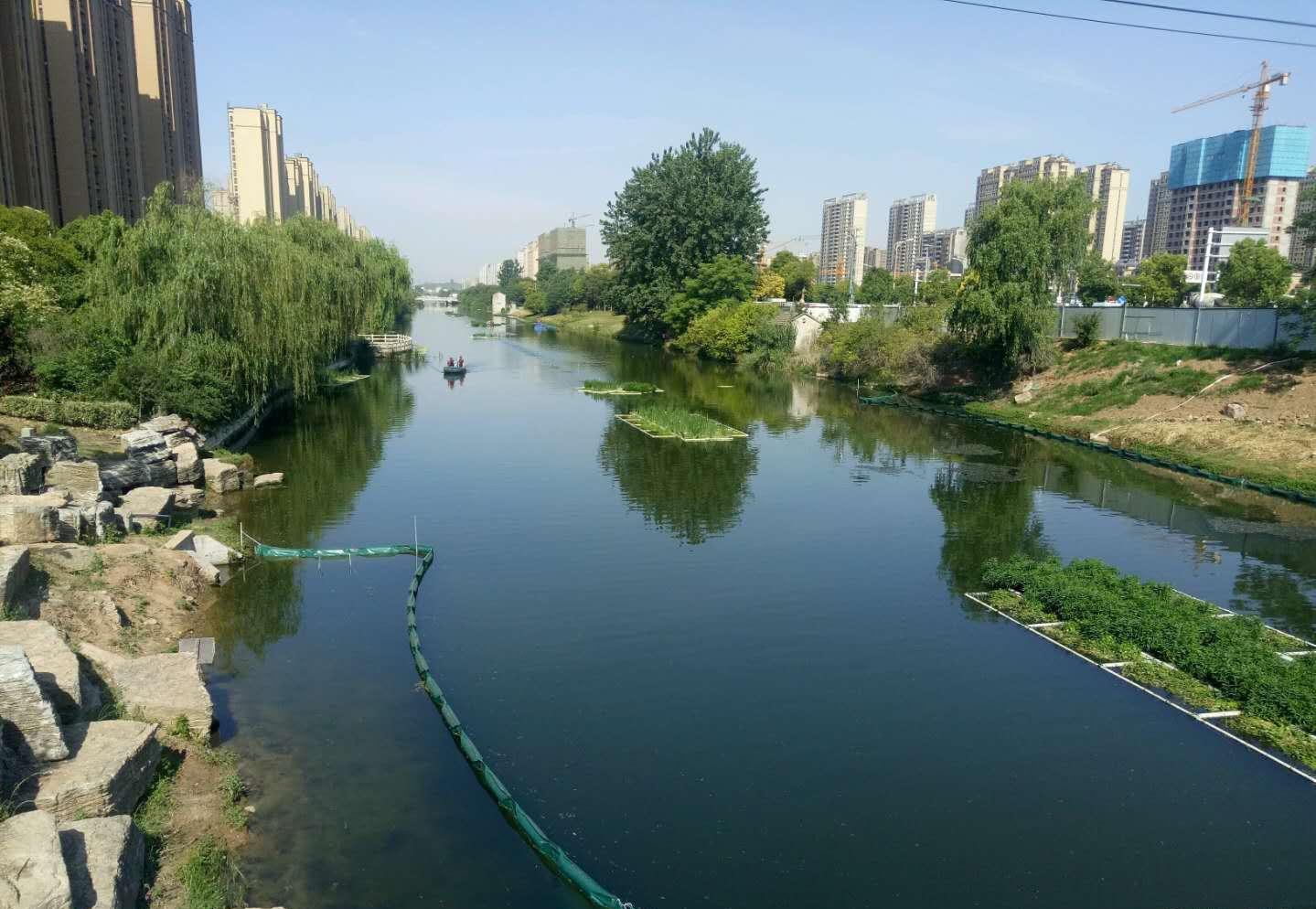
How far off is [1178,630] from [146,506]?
1819 centimetres

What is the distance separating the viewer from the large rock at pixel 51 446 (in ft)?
53.9

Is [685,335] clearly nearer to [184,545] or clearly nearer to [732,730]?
[184,545]

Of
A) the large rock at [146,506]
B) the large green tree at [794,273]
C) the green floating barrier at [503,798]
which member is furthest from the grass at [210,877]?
the large green tree at [794,273]

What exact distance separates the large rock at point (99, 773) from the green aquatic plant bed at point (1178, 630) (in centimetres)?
1245

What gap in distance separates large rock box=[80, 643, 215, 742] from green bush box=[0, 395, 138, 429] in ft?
43.9

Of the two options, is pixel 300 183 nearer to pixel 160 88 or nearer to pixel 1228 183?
pixel 160 88

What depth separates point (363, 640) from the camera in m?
13.2

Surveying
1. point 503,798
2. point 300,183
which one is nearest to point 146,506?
point 503,798

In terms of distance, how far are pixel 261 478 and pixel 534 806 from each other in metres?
16.2

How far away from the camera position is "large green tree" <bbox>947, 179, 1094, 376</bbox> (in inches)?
1350

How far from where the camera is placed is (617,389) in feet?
142

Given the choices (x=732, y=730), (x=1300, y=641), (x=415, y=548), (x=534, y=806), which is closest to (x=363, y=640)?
(x=415, y=548)

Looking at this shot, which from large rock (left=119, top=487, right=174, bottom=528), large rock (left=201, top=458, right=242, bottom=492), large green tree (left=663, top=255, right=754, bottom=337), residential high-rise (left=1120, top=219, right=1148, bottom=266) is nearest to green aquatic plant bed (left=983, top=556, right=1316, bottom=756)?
large rock (left=119, top=487, right=174, bottom=528)

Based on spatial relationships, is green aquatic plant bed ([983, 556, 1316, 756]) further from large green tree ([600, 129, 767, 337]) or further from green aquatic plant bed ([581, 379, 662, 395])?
large green tree ([600, 129, 767, 337])
